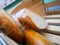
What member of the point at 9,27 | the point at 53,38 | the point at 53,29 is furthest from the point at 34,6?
the point at 9,27

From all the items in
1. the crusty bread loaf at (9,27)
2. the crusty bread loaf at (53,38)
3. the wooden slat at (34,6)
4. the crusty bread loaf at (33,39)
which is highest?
the wooden slat at (34,6)

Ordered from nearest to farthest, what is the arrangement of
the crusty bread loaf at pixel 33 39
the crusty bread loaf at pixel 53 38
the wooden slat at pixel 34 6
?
the crusty bread loaf at pixel 33 39 < the crusty bread loaf at pixel 53 38 < the wooden slat at pixel 34 6

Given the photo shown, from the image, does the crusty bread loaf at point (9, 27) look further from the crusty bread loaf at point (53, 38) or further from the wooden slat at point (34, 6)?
the wooden slat at point (34, 6)

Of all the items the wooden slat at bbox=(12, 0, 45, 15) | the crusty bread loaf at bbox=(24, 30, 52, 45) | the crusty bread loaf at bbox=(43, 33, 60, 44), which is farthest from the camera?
the wooden slat at bbox=(12, 0, 45, 15)

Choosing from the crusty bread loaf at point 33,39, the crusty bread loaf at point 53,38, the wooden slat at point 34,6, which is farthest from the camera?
the wooden slat at point 34,6

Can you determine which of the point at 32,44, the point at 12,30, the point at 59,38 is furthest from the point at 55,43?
the point at 12,30

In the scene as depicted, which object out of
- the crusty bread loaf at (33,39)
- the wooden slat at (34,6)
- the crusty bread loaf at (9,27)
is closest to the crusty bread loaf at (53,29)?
the crusty bread loaf at (33,39)

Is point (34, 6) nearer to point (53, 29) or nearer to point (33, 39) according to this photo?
point (53, 29)

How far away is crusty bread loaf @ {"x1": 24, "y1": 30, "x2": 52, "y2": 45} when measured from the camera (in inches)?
34.7

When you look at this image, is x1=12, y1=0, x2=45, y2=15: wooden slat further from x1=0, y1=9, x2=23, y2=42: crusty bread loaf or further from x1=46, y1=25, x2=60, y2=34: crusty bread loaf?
x1=0, y1=9, x2=23, y2=42: crusty bread loaf

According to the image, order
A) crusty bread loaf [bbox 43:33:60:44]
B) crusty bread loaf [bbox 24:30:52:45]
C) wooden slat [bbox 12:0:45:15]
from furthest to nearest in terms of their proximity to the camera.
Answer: wooden slat [bbox 12:0:45:15]
crusty bread loaf [bbox 43:33:60:44]
crusty bread loaf [bbox 24:30:52:45]

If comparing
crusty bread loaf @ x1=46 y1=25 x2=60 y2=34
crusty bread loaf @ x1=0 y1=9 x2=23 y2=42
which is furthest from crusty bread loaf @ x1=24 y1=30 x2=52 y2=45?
crusty bread loaf @ x1=46 y1=25 x2=60 y2=34

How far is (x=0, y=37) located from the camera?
0.78 metres

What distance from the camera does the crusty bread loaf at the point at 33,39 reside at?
→ 88 centimetres
